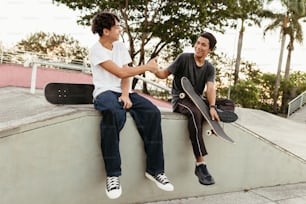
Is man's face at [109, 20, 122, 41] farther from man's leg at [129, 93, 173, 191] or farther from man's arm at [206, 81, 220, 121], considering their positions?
man's arm at [206, 81, 220, 121]

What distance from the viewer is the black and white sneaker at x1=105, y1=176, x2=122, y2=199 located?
206 centimetres

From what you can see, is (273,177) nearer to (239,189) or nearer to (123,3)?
(239,189)

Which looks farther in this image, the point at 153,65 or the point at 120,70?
the point at 153,65

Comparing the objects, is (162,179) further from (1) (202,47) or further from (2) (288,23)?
(2) (288,23)

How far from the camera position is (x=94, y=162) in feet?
7.36

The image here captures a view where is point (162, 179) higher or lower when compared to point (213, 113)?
lower

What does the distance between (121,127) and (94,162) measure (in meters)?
0.28

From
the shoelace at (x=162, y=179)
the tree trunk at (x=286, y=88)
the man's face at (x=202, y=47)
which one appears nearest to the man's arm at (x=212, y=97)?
the man's face at (x=202, y=47)

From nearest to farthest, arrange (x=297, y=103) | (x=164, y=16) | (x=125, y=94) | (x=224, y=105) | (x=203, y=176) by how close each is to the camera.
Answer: (x=125, y=94) < (x=203, y=176) < (x=224, y=105) < (x=164, y=16) < (x=297, y=103)

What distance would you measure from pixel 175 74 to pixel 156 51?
11.3 metres

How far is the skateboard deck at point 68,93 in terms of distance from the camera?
2443 mm

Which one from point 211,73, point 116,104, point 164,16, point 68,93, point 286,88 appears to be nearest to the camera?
A: point 116,104

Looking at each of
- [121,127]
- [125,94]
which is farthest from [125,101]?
[121,127]

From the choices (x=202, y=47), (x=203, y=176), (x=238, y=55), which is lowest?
(x=203, y=176)
